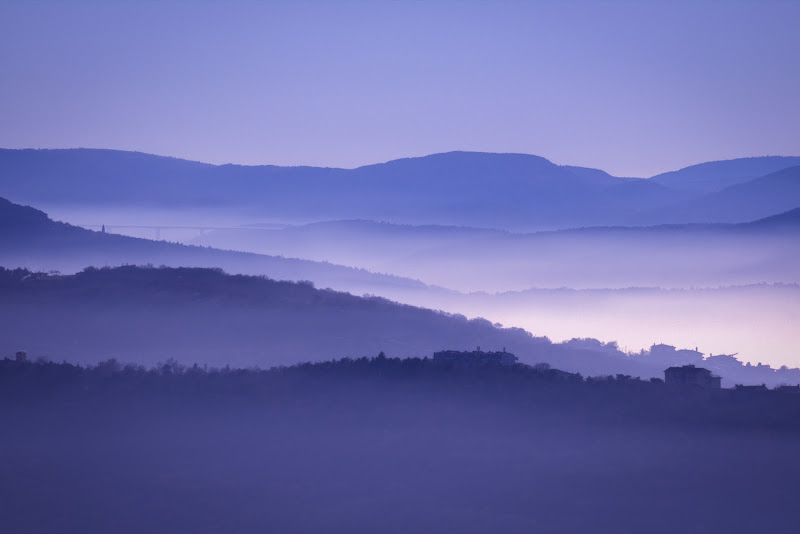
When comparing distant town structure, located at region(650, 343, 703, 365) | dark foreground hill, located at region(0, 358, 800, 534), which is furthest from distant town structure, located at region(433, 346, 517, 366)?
distant town structure, located at region(650, 343, 703, 365)

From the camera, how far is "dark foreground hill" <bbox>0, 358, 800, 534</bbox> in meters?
56.6

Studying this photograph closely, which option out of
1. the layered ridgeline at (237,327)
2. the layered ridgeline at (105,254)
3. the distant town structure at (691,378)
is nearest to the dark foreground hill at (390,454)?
the distant town structure at (691,378)

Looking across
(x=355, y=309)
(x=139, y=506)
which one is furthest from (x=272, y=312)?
(x=139, y=506)

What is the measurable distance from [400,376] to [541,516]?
18266 millimetres

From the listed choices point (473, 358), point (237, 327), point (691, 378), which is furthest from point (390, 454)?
point (237, 327)

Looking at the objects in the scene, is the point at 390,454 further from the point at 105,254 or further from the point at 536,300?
the point at 536,300

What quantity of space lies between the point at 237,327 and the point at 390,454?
1528 inches

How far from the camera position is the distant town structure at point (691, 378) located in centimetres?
6881

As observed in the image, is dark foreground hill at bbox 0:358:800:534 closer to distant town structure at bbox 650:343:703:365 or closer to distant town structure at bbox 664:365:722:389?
distant town structure at bbox 664:365:722:389

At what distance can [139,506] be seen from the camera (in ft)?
196

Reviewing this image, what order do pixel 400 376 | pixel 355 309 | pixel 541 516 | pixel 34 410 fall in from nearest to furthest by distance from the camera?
pixel 541 516
pixel 34 410
pixel 400 376
pixel 355 309

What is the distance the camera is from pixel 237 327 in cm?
10075

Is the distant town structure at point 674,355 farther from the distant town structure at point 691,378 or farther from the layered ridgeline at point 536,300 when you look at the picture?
the distant town structure at point 691,378

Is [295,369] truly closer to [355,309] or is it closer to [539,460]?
[539,460]
